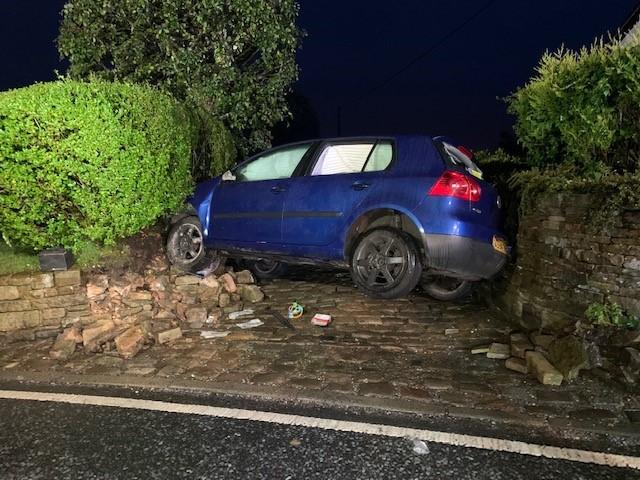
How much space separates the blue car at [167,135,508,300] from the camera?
15.2ft

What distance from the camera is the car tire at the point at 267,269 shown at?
7188 mm

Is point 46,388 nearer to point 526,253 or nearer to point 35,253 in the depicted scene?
point 35,253

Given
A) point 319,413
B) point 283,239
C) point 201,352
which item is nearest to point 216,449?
point 319,413

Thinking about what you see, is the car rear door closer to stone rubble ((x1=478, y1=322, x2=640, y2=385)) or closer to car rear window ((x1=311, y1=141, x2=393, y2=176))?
car rear window ((x1=311, y1=141, x2=393, y2=176))

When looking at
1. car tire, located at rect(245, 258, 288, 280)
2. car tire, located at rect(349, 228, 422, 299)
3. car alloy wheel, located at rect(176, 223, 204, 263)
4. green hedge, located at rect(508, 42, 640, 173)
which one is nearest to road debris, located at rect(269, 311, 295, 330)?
car tire, located at rect(349, 228, 422, 299)

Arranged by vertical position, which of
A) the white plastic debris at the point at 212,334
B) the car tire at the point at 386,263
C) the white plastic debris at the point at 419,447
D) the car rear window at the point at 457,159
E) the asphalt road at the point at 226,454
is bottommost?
the white plastic debris at the point at 419,447

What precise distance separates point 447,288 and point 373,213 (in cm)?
150

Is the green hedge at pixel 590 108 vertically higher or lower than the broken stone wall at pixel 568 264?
higher

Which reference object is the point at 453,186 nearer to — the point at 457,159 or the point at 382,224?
the point at 457,159

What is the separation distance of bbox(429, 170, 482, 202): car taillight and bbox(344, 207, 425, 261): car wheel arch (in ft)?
1.08

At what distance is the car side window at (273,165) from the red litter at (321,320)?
156 centimetres

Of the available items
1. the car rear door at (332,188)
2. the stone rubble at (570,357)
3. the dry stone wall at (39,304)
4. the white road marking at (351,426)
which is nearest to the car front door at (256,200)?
the car rear door at (332,188)

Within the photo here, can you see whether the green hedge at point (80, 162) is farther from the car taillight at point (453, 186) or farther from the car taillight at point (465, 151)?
the car taillight at point (465, 151)

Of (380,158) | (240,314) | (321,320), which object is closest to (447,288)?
(321,320)
